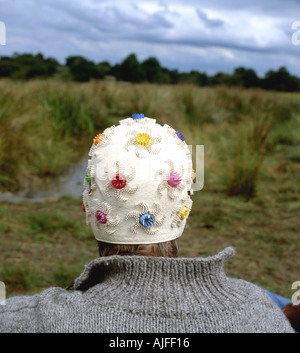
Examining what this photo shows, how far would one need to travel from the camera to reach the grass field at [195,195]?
159 inches

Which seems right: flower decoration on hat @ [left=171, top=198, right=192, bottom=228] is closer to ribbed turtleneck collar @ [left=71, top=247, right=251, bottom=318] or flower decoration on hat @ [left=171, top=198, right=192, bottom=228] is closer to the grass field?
ribbed turtleneck collar @ [left=71, top=247, right=251, bottom=318]

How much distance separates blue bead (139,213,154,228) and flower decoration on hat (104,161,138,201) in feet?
0.29

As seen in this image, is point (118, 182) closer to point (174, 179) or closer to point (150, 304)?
point (174, 179)

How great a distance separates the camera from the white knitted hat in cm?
174

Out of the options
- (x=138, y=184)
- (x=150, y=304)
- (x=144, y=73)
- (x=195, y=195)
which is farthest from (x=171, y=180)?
(x=144, y=73)

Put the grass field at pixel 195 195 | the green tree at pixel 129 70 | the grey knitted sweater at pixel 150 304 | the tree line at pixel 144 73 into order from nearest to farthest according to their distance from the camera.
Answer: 1. the grey knitted sweater at pixel 150 304
2. the grass field at pixel 195 195
3. the tree line at pixel 144 73
4. the green tree at pixel 129 70

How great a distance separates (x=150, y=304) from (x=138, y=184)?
411mm

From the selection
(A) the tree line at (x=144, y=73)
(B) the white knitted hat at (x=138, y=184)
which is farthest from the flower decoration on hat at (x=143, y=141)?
(A) the tree line at (x=144, y=73)

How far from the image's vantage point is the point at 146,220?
1.77m

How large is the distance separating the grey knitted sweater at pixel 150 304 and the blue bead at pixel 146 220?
0.16 m

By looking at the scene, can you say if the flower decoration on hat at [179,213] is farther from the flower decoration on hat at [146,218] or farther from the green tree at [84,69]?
the green tree at [84,69]
